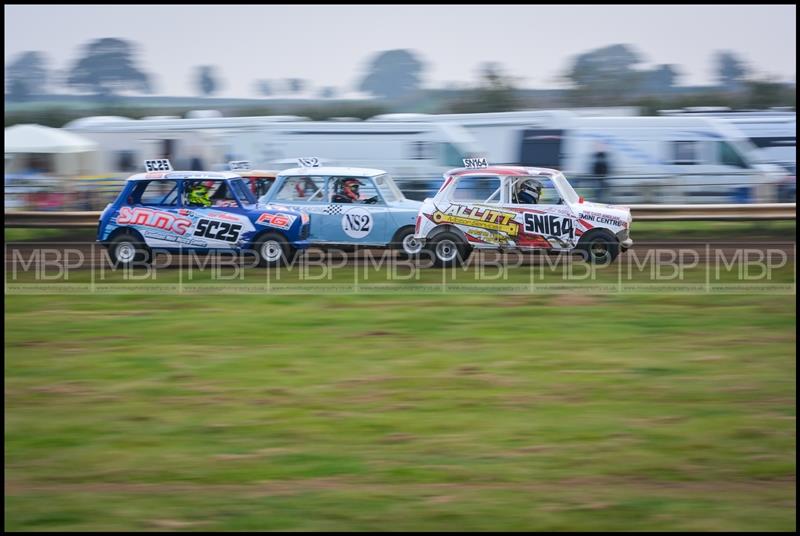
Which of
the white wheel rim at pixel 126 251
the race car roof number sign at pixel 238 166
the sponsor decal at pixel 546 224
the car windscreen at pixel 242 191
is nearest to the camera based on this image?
the sponsor decal at pixel 546 224

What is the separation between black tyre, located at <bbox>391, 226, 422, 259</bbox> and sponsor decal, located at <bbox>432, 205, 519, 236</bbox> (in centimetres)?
66

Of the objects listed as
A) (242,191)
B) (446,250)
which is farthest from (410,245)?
(242,191)

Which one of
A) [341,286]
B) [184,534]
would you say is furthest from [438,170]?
[184,534]

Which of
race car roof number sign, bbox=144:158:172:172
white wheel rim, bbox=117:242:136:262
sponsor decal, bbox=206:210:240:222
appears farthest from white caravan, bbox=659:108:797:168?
white wheel rim, bbox=117:242:136:262

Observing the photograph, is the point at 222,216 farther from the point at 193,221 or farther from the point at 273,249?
the point at 273,249

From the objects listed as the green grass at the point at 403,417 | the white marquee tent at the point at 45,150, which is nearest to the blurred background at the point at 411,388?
the green grass at the point at 403,417

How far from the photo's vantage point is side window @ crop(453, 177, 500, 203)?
15.2m

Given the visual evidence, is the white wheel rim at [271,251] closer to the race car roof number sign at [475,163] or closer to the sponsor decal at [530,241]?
the race car roof number sign at [475,163]

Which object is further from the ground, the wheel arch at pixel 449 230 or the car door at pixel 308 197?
the car door at pixel 308 197

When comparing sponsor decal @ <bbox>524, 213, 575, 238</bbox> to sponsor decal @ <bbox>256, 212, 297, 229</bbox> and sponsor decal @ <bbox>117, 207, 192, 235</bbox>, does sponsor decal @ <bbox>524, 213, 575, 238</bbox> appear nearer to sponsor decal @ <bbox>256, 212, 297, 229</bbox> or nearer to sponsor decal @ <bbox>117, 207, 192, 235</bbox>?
sponsor decal @ <bbox>256, 212, 297, 229</bbox>

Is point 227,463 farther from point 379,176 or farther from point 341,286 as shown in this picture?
point 379,176

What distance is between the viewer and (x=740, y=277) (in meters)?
14.5

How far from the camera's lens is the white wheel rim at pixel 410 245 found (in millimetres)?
15797

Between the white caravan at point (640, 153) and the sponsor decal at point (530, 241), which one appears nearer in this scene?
the sponsor decal at point (530, 241)
